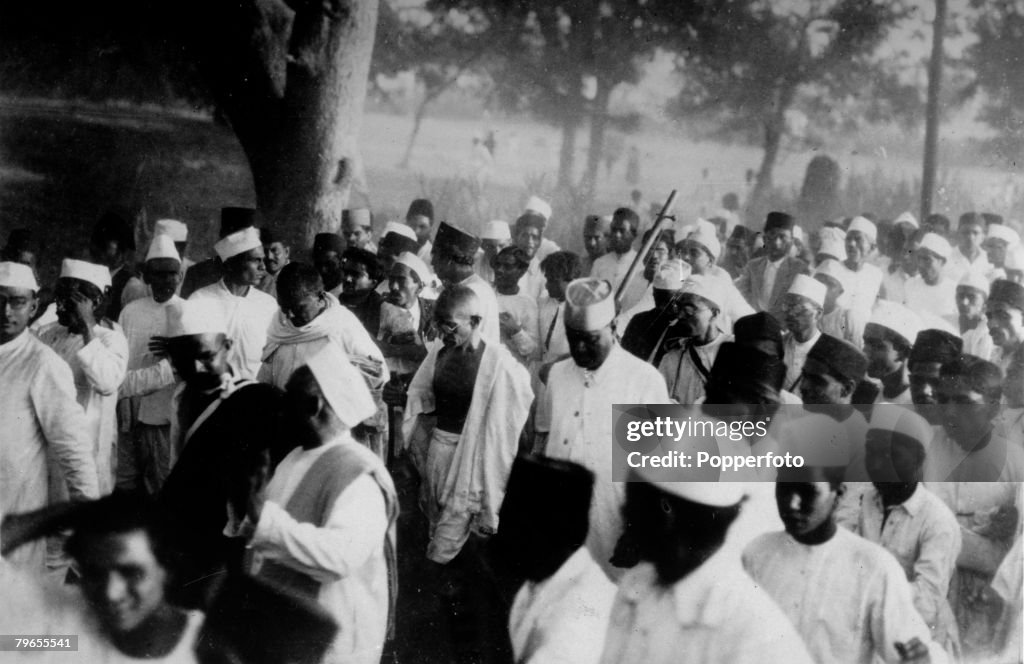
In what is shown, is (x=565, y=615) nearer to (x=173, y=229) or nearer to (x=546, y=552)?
(x=546, y=552)

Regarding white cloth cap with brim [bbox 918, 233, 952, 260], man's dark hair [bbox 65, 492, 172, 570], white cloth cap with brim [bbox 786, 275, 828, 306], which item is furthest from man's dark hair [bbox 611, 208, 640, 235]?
man's dark hair [bbox 65, 492, 172, 570]

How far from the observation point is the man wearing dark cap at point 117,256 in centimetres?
476

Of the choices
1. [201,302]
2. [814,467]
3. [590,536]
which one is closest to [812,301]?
[814,467]

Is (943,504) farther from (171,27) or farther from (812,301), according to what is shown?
(171,27)

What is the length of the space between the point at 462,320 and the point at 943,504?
101 inches

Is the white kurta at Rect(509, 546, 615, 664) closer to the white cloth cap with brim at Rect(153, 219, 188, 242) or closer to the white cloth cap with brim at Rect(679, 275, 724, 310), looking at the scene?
the white cloth cap with brim at Rect(679, 275, 724, 310)

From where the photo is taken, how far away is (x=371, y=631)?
4316mm

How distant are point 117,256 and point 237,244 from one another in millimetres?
677

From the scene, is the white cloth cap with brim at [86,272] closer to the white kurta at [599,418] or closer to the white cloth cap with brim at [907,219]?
the white kurta at [599,418]

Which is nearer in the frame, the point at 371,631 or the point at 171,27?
the point at 371,631

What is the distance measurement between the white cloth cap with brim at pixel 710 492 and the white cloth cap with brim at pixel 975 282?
1777 mm

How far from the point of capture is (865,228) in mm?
4898

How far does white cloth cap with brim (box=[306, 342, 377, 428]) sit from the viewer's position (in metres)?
4.06

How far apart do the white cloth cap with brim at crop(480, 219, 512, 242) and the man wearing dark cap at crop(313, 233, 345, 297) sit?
77cm
